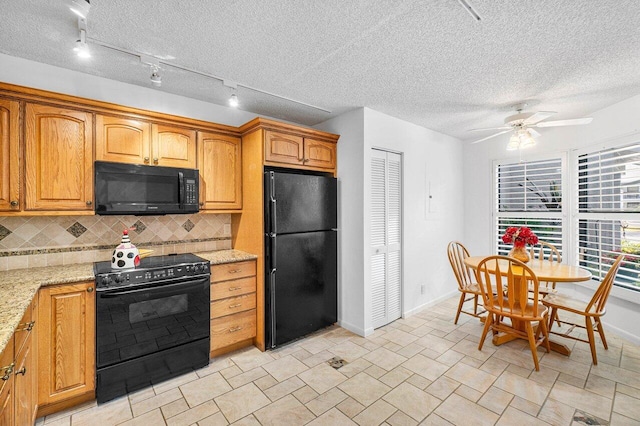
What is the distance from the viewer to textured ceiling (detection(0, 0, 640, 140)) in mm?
1722

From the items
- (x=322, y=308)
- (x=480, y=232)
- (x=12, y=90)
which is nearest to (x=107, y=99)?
(x=12, y=90)

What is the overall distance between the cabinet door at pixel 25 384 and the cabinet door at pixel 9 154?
1.00m

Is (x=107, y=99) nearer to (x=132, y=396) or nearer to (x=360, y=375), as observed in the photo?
(x=132, y=396)

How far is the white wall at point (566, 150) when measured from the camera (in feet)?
10.3

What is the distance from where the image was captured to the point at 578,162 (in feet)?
12.7

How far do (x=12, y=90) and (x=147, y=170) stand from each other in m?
0.95

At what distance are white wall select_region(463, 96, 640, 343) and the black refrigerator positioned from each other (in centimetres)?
279

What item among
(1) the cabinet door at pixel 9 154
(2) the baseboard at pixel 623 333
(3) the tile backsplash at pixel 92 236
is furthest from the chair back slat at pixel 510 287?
(1) the cabinet door at pixel 9 154

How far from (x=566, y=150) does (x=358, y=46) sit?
355cm

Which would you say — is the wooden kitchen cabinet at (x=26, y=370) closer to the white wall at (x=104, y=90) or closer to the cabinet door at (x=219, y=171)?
the cabinet door at (x=219, y=171)

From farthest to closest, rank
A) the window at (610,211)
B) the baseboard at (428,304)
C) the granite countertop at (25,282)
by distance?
the baseboard at (428,304) → the window at (610,211) → the granite countertop at (25,282)

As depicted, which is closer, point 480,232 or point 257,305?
Result: point 257,305

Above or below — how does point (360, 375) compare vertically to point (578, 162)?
below

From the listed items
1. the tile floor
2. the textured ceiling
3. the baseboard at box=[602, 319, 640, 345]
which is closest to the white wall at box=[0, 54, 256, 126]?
the textured ceiling
